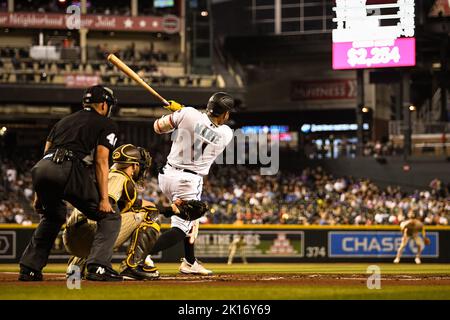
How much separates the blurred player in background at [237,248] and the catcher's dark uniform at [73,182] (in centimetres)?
1477

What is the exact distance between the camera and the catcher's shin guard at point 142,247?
349 inches

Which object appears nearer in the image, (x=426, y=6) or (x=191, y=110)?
(x=191, y=110)

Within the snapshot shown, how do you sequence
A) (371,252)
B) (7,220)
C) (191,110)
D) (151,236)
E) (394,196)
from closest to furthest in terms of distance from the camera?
1. (151,236)
2. (191,110)
3. (371,252)
4. (7,220)
5. (394,196)

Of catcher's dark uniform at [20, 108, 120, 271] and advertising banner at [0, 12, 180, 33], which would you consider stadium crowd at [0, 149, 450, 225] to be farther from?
catcher's dark uniform at [20, 108, 120, 271]

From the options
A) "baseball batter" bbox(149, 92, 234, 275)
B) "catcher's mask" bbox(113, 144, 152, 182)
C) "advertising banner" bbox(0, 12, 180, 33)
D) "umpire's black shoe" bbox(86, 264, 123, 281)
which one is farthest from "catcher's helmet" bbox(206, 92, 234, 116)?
"advertising banner" bbox(0, 12, 180, 33)

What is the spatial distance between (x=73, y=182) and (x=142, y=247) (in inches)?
52.8

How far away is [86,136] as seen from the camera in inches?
317

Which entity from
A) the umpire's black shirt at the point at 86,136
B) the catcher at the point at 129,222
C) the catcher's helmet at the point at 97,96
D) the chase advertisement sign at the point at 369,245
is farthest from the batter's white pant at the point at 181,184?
the chase advertisement sign at the point at 369,245

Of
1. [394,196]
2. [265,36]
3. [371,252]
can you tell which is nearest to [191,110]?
[371,252]

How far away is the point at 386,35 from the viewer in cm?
2975

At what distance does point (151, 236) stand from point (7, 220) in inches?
715

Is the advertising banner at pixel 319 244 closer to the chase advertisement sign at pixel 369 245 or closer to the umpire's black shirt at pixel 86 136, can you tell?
the chase advertisement sign at pixel 369 245

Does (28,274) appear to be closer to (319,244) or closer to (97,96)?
(97,96)

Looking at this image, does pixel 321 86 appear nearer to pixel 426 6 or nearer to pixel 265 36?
pixel 265 36
